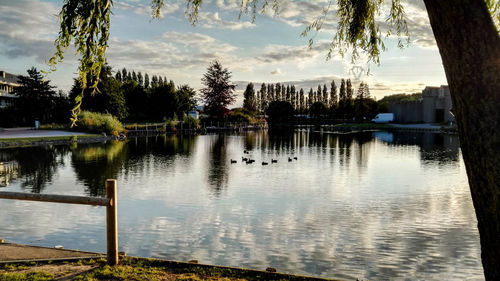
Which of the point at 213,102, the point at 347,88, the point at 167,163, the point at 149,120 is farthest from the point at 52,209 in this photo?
the point at 347,88

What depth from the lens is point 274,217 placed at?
10227 mm

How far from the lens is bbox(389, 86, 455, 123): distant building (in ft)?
242

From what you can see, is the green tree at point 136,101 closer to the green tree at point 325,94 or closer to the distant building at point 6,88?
the distant building at point 6,88

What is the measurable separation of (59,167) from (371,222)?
51.6 ft

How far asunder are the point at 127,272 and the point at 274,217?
5407 millimetres

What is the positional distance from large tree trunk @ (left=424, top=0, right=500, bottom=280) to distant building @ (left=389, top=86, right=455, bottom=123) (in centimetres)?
7648

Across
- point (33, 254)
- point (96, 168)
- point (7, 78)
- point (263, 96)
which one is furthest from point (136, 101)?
point (263, 96)

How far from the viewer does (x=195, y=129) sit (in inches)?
2237

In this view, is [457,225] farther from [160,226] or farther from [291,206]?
[160,226]

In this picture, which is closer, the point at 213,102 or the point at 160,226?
the point at 160,226

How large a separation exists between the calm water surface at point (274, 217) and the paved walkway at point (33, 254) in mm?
1446

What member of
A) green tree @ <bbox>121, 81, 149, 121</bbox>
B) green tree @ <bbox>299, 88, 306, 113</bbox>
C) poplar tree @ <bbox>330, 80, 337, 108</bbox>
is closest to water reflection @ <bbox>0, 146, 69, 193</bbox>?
green tree @ <bbox>121, 81, 149, 121</bbox>

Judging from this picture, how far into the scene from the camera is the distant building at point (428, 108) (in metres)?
73.9

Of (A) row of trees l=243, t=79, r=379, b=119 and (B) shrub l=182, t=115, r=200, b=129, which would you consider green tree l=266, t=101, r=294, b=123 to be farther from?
(B) shrub l=182, t=115, r=200, b=129
